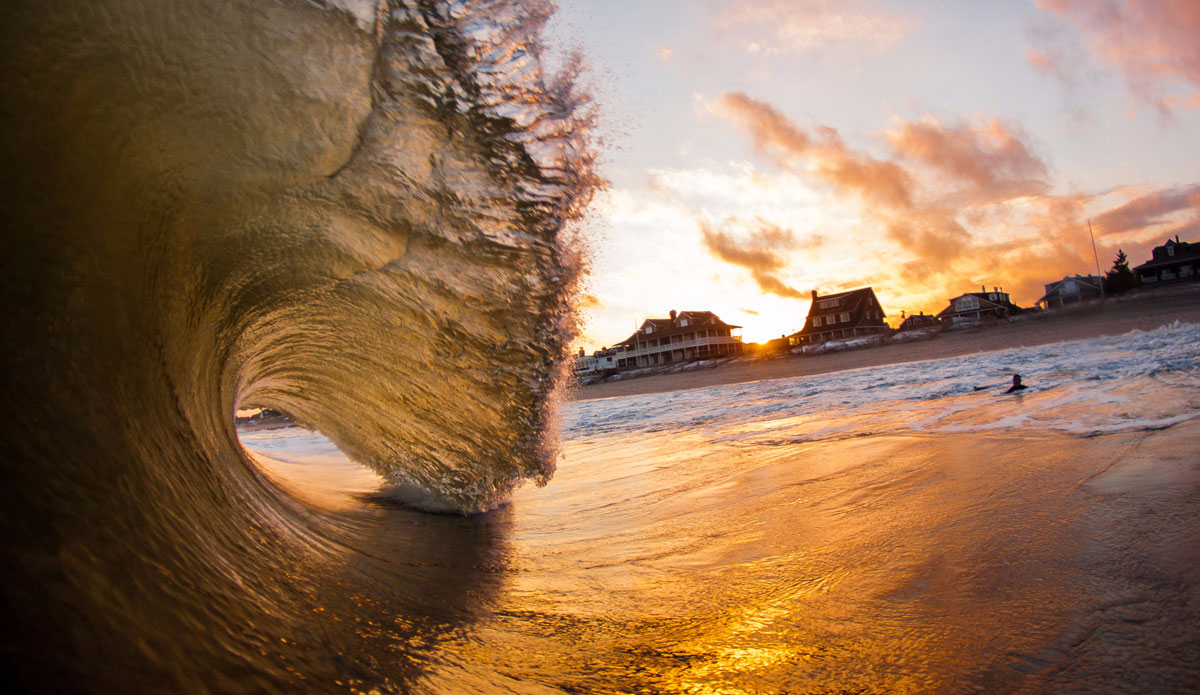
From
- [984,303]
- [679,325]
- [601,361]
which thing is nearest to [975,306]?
[984,303]

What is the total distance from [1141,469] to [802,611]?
303cm

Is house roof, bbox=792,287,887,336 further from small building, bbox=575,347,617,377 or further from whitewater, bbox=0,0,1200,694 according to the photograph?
whitewater, bbox=0,0,1200,694

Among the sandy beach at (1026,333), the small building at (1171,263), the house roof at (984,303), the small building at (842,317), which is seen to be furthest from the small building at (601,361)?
the small building at (1171,263)

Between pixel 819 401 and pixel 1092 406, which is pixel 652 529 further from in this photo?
pixel 819 401

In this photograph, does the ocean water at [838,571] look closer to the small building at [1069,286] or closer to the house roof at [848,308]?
the house roof at [848,308]

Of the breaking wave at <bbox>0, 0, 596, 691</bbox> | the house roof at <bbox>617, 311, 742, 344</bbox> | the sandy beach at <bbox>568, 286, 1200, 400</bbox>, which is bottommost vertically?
the sandy beach at <bbox>568, 286, 1200, 400</bbox>

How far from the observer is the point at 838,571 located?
2645 mm

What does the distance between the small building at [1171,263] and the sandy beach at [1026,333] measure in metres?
22.8

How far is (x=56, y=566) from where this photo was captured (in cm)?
117

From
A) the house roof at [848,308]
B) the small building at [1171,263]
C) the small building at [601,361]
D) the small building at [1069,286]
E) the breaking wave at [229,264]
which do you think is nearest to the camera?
the breaking wave at [229,264]

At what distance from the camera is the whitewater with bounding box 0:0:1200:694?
1465 millimetres

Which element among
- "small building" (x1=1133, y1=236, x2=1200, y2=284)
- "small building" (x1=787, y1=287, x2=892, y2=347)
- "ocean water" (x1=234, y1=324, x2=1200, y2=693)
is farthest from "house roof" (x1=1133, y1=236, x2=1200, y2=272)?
"ocean water" (x1=234, y1=324, x2=1200, y2=693)

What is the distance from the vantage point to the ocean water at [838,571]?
1737mm

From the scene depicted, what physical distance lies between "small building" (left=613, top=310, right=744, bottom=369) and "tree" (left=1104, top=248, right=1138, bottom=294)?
99.5ft
